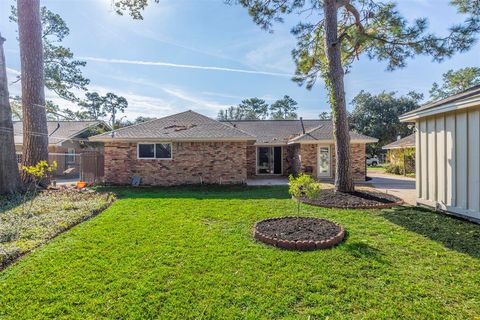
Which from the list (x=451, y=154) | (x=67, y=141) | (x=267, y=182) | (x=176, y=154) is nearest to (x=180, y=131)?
(x=176, y=154)

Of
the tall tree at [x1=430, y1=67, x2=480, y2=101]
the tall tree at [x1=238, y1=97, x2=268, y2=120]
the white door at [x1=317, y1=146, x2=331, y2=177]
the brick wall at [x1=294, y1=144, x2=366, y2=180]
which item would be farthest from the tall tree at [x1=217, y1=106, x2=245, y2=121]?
the white door at [x1=317, y1=146, x2=331, y2=177]

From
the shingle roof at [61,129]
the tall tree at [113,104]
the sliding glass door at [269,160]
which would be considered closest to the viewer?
the sliding glass door at [269,160]

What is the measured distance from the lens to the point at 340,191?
9070mm

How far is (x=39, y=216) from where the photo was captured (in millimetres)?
6434

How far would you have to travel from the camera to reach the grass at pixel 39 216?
4582 mm

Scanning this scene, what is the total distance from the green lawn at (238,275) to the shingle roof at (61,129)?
16.5 meters

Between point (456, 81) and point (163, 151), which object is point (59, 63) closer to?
point (163, 151)

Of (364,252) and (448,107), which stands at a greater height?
(448,107)

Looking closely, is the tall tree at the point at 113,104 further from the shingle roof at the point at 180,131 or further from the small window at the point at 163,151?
the small window at the point at 163,151

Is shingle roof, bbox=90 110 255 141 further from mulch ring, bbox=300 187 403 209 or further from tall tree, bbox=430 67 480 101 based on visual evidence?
tall tree, bbox=430 67 480 101

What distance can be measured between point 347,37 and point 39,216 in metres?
10.7

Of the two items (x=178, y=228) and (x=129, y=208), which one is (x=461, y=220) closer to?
(x=178, y=228)

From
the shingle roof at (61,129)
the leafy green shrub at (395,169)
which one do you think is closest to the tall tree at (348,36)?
the leafy green shrub at (395,169)

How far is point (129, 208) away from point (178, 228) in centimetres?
273
